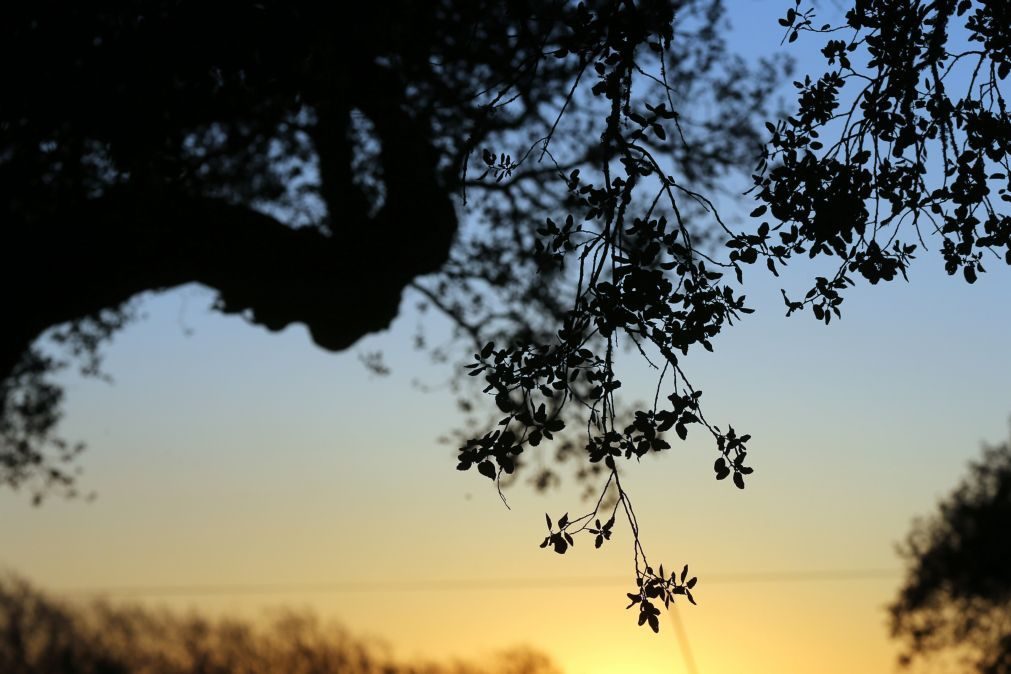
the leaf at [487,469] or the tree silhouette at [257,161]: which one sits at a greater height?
the tree silhouette at [257,161]

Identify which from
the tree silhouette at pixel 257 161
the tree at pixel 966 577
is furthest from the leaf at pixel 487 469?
the tree at pixel 966 577

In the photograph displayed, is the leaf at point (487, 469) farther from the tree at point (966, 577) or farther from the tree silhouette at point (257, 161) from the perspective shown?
the tree at point (966, 577)

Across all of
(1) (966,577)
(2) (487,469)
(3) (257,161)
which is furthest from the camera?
(1) (966,577)

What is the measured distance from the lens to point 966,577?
24.4m

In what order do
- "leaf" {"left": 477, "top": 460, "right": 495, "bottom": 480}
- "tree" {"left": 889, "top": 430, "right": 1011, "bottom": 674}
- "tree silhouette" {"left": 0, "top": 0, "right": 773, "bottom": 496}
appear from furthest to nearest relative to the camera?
"tree" {"left": 889, "top": 430, "right": 1011, "bottom": 674} → "tree silhouette" {"left": 0, "top": 0, "right": 773, "bottom": 496} → "leaf" {"left": 477, "top": 460, "right": 495, "bottom": 480}

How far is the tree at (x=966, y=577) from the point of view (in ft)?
78.5

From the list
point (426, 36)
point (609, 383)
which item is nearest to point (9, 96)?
point (426, 36)

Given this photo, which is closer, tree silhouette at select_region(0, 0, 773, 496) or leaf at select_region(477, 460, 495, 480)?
leaf at select_region(477, 460, 495, 480)

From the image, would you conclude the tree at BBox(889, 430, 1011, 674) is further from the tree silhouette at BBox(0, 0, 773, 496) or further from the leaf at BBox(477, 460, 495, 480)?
the leaf at BBox(477, 460, 495, 480)

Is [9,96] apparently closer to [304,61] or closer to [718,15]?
[304,61]

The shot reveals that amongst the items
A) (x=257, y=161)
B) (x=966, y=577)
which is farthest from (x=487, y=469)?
(x=966, y=577)

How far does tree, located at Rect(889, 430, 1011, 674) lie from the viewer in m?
23.9

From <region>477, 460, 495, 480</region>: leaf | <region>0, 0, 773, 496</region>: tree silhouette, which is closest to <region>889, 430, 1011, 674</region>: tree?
<region>0, 0, 773, 496</region>: tree silhouette

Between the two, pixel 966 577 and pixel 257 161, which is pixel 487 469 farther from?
pixel 966 577
